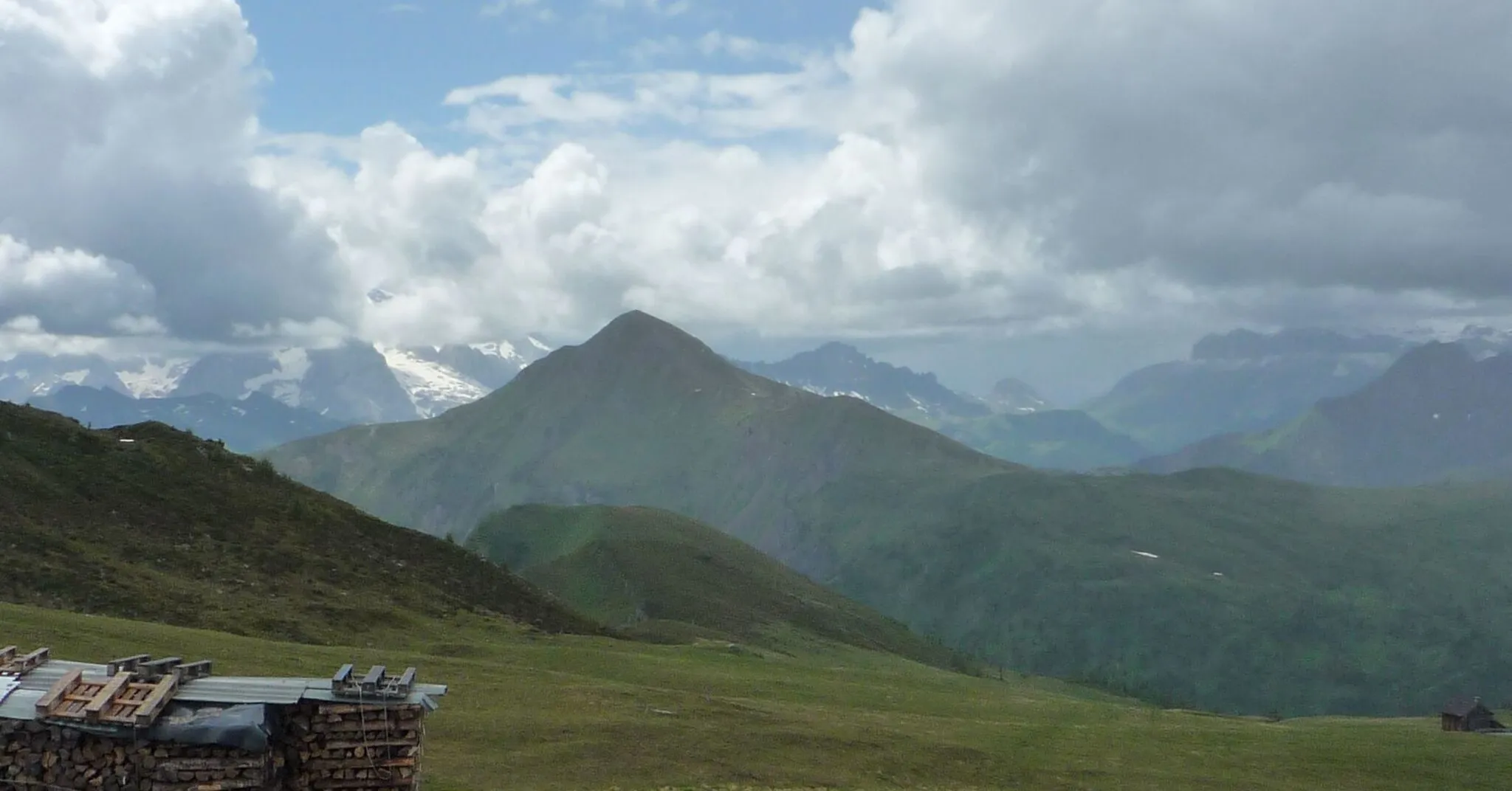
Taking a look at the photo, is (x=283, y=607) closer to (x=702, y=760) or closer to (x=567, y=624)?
(x=567, y=624)

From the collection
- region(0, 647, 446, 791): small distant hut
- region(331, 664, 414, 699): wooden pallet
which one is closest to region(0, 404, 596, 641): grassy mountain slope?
region(0, 647, 446, 791): small distant hut

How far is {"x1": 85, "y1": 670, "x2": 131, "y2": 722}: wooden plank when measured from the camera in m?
29.1

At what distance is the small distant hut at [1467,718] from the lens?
120875 millimetres

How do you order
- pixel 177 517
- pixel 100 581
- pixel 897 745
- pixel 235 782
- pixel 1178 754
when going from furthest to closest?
pixel 177 517, pixel 100 581, pixel 1178 754, pixel 897 745, pixel 235 782

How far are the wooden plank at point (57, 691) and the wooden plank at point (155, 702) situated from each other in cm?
222

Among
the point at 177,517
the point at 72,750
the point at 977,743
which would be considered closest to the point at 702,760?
the point at 977,743

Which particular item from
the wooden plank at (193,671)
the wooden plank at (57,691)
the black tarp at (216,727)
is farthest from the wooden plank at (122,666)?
the black tarp at (216,727)

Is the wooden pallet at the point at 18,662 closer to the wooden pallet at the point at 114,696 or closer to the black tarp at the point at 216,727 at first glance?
the wooden pallet at the point at 114,696

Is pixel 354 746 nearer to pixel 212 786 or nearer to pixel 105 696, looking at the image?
pixel 212 786

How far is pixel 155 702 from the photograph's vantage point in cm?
2916

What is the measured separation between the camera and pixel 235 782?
29625 mm

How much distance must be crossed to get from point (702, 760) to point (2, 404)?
88454 millimetres

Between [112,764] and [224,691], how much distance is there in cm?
303

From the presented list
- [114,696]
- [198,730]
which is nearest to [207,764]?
[198,730]
